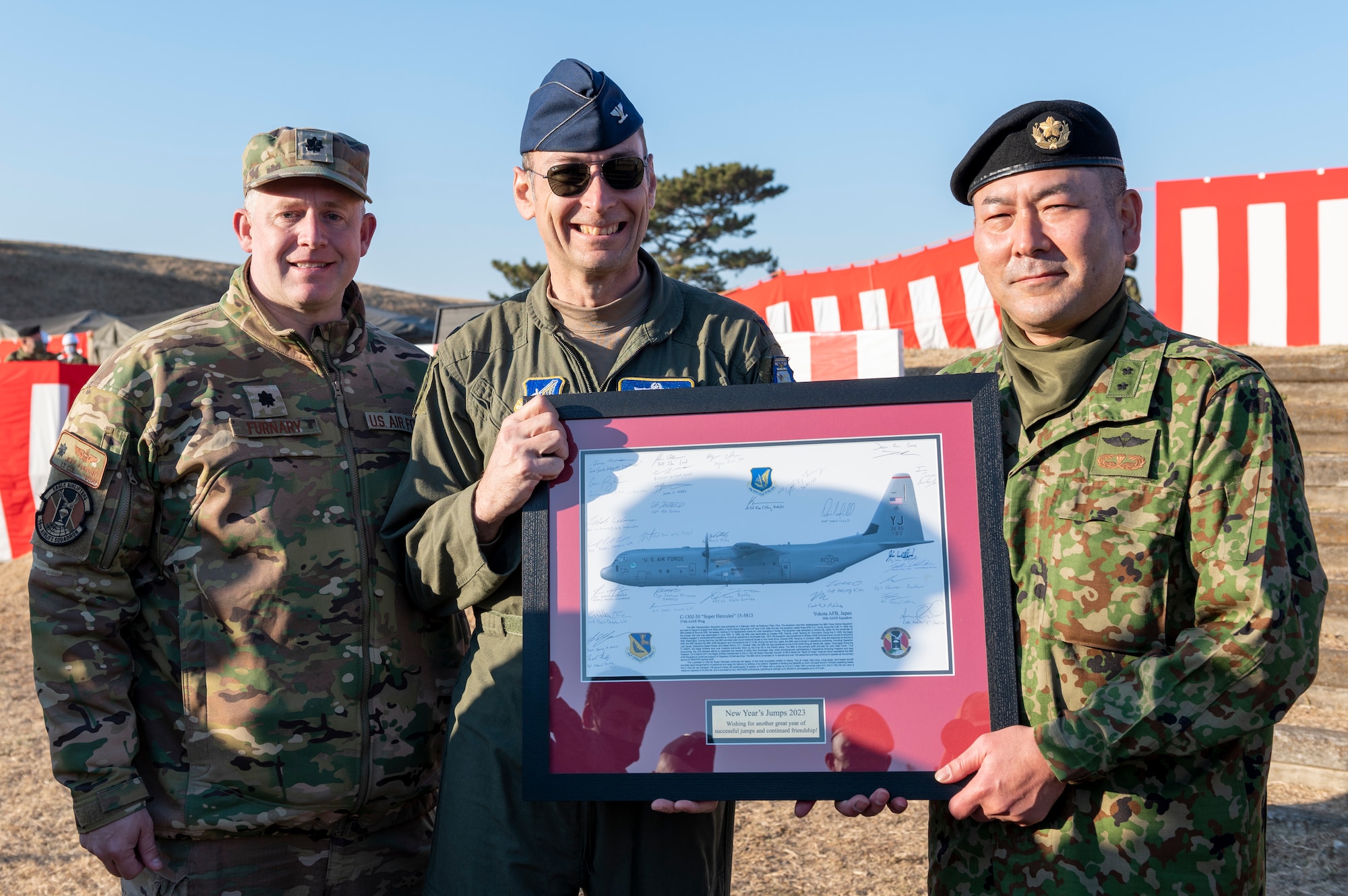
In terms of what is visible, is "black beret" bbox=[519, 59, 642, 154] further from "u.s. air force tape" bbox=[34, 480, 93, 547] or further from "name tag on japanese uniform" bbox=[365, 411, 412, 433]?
"u.s. air force tape" bbox=[34, 480, 93, 547]

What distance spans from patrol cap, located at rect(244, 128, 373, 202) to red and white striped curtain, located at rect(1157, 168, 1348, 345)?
965cm

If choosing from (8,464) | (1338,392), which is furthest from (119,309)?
(1338,392)

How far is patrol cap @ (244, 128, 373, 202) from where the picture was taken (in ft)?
9.27

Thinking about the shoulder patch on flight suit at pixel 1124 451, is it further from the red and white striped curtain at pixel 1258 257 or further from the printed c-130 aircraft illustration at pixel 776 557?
the red and white striped curtain at pixel 1258 257

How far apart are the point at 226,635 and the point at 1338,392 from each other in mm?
8459

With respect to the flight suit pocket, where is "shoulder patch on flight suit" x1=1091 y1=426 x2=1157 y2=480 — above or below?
above

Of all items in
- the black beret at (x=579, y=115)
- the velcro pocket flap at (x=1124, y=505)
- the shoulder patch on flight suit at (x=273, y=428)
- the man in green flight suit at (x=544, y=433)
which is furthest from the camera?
the shoulder patch on flight suit at (x=273, y=428)

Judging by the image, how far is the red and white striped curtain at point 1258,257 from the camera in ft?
32.1

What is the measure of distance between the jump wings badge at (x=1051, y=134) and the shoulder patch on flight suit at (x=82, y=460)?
2.46m

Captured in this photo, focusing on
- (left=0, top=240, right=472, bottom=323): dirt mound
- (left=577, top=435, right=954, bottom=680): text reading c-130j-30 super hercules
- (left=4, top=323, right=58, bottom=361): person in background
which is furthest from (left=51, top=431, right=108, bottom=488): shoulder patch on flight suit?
(left=0, top=240, right=472, bottom=323): dirt mound

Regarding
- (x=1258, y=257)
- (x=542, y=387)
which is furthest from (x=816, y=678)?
(x=1258, y=257)

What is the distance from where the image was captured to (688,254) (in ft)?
113

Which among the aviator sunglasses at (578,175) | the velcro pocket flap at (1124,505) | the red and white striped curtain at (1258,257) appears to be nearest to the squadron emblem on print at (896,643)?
the velcro pocket flap at (1124,505)

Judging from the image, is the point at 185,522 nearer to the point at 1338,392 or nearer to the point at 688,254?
the point at 1338,392
